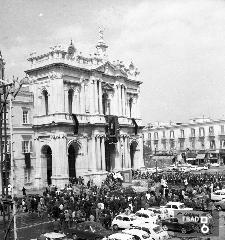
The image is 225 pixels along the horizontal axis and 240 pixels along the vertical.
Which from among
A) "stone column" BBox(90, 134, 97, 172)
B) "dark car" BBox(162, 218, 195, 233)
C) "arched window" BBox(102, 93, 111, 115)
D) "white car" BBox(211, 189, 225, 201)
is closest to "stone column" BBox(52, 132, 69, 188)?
"stone column" BBox(90, 134, 97, 172)

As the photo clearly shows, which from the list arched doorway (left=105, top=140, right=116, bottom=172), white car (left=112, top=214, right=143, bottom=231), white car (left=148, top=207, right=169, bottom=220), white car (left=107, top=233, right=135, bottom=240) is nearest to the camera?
white car (left=107, top=233, right=135, bottom=240)

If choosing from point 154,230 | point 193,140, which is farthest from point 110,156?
point 193,140

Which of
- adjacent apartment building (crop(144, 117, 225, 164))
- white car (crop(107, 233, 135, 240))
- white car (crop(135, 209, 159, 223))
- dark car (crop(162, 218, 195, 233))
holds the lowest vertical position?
dark car (crop(162, 218, 195, 233))

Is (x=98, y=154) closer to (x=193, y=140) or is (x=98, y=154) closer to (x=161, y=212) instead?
(x=161, y=212)

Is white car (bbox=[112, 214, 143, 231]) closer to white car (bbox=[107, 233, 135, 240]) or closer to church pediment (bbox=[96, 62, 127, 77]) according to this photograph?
white car (bbox=[107, 233, 135, 240])

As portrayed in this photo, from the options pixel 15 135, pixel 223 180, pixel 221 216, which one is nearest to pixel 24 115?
pixel 15 135

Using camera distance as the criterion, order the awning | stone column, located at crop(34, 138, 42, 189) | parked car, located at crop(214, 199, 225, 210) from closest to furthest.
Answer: parked car, located at crop(214, 199, 225, 210) → stone column, located at crop(34, 138, 42, 189) → the awning

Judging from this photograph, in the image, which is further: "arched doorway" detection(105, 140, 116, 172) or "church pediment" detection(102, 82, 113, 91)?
"arched doorway" detection(105, 140, 116, 172)

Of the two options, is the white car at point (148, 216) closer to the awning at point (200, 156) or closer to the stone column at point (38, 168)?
the stone column at point (38, 168)

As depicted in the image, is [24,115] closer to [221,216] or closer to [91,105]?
[91,105]
